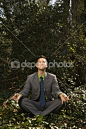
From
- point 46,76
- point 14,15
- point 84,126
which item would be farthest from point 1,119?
point 14,15

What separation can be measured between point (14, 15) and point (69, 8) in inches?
72.6

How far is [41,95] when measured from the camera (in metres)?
3.79

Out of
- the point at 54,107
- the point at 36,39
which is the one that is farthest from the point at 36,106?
the point at 36,39

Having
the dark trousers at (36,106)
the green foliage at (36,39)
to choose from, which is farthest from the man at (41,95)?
the green foliage at (36,39)

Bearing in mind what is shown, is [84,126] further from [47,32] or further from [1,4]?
[1,4]

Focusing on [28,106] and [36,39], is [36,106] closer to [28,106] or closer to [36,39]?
[28,106]

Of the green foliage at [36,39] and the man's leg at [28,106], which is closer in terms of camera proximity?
the man's leg at [28,106]

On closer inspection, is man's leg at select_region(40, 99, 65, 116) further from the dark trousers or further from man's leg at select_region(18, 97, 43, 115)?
man's leg at select_region(18, 97, 43, 115)

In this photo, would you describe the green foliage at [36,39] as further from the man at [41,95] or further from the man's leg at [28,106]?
the man's leg at [28,106]

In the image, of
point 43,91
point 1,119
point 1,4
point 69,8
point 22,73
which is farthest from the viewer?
point 69,8

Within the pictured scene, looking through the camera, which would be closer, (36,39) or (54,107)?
(54,107)

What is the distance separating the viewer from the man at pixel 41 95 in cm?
361

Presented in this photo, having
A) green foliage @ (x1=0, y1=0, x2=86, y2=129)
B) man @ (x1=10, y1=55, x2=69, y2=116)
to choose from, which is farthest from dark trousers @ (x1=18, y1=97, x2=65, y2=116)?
green foliage @ (x1=0, y1=0, x2=86, y2=129)

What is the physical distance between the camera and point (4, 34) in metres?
4.99
